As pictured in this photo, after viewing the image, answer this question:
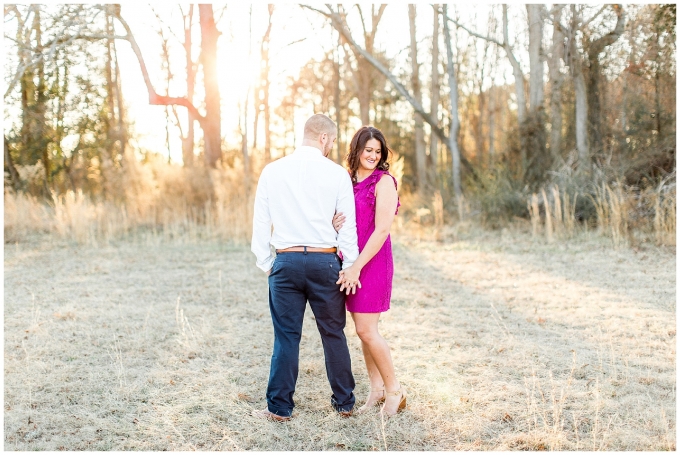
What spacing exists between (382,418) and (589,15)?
11.3 metres

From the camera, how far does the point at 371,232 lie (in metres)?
3.37

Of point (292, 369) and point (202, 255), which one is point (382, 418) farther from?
point (202, 255)

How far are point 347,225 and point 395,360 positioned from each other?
1699 millimetres

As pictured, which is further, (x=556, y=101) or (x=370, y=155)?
(x=556, y=101)

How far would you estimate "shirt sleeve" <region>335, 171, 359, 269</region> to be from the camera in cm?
323

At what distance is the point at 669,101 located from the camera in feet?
40.5

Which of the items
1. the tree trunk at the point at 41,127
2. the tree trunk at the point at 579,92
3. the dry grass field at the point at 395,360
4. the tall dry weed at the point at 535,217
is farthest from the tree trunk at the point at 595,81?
the tree trunk at the point at 41,127

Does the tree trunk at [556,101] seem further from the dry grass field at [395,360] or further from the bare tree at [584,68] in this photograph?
the dry grass field at [395,360]

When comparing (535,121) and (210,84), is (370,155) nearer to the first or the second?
(535,121)

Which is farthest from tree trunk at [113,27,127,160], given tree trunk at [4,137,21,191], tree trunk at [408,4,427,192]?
tree trunk at [408,4,427,192]

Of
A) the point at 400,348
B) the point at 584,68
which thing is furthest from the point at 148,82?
the point at 400,348

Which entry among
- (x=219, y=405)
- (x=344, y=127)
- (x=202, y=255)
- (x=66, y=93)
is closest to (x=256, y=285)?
(x=202, y=255)

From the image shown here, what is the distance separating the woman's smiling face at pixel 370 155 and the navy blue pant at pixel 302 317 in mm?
520

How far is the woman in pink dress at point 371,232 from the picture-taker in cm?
327
